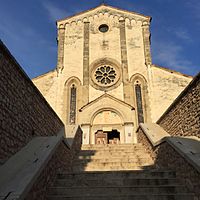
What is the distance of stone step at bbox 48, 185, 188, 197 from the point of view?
5.09 m

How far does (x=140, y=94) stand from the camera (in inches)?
717

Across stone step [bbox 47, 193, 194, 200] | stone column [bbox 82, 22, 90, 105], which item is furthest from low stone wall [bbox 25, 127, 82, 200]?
stone column [bbox 82, 22, 90, 105]

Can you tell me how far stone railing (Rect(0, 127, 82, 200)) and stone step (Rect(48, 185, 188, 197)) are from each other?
364 millimetres

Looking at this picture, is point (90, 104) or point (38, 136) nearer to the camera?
point (38, 136)

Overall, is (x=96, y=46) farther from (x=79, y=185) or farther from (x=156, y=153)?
(x=79, y=185)

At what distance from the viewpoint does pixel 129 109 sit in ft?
55.5

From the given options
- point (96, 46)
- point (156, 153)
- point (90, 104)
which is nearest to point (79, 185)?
point (156, 153)

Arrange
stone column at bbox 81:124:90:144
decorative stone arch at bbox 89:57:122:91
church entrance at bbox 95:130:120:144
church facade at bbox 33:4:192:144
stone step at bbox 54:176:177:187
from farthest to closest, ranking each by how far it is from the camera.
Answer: decorative stone arch at bbox 89:57:122:91 → church facade at bbox 33:4:192:144 → church entrance at bbox 95:130:120:144 → stone column at bbox 81:124:90:144 → stone step at bbox 54:176:177:187

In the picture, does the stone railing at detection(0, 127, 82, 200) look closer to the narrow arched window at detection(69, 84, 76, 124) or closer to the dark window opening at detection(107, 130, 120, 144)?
the dark window opening at detection(107, 130, 120, 144)

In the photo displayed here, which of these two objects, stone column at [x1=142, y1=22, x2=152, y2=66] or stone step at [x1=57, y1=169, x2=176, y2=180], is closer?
stone step at [x1=57, y1=169, x2=176, y2=180]

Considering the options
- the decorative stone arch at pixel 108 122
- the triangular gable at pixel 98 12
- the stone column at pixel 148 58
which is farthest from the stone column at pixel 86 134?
the triangular gable at pixel 98 12

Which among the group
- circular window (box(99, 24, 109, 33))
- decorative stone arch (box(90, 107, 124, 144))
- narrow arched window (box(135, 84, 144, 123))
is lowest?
decorative stone arch (box(90, 107, 124, 144))

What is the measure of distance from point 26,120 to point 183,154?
4.50 meters

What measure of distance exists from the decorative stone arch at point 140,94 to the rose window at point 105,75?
1.64 metres
